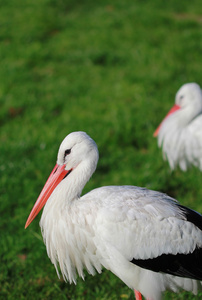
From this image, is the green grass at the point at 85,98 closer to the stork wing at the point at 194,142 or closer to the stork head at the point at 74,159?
the stork wing at the point at 194,142

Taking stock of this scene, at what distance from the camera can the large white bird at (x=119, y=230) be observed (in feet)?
7.49

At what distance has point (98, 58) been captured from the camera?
19.1 ft

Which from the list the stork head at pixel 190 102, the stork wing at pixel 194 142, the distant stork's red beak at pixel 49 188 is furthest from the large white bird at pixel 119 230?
the stork head at pixel 190 102

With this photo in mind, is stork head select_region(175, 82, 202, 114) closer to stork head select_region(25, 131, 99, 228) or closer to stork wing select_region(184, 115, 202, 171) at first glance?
stork wing select_region(184, 115, 202, 171)

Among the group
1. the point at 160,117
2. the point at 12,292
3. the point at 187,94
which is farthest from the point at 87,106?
the point at 12,292

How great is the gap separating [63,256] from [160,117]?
8.49 feet

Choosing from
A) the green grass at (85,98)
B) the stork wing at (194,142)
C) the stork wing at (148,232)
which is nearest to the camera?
the stork wing at (148,232)

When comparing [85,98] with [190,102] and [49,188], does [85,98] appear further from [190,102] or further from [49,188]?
[49,188]

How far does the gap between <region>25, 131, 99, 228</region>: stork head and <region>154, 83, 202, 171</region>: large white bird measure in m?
1.70

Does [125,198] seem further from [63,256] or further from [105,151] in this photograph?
[105,151]

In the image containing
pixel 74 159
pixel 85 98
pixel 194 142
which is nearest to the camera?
pixel 74 159

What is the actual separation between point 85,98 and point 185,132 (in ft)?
4.82

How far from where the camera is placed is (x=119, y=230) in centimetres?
226

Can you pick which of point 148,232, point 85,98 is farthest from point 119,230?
point 85,98
